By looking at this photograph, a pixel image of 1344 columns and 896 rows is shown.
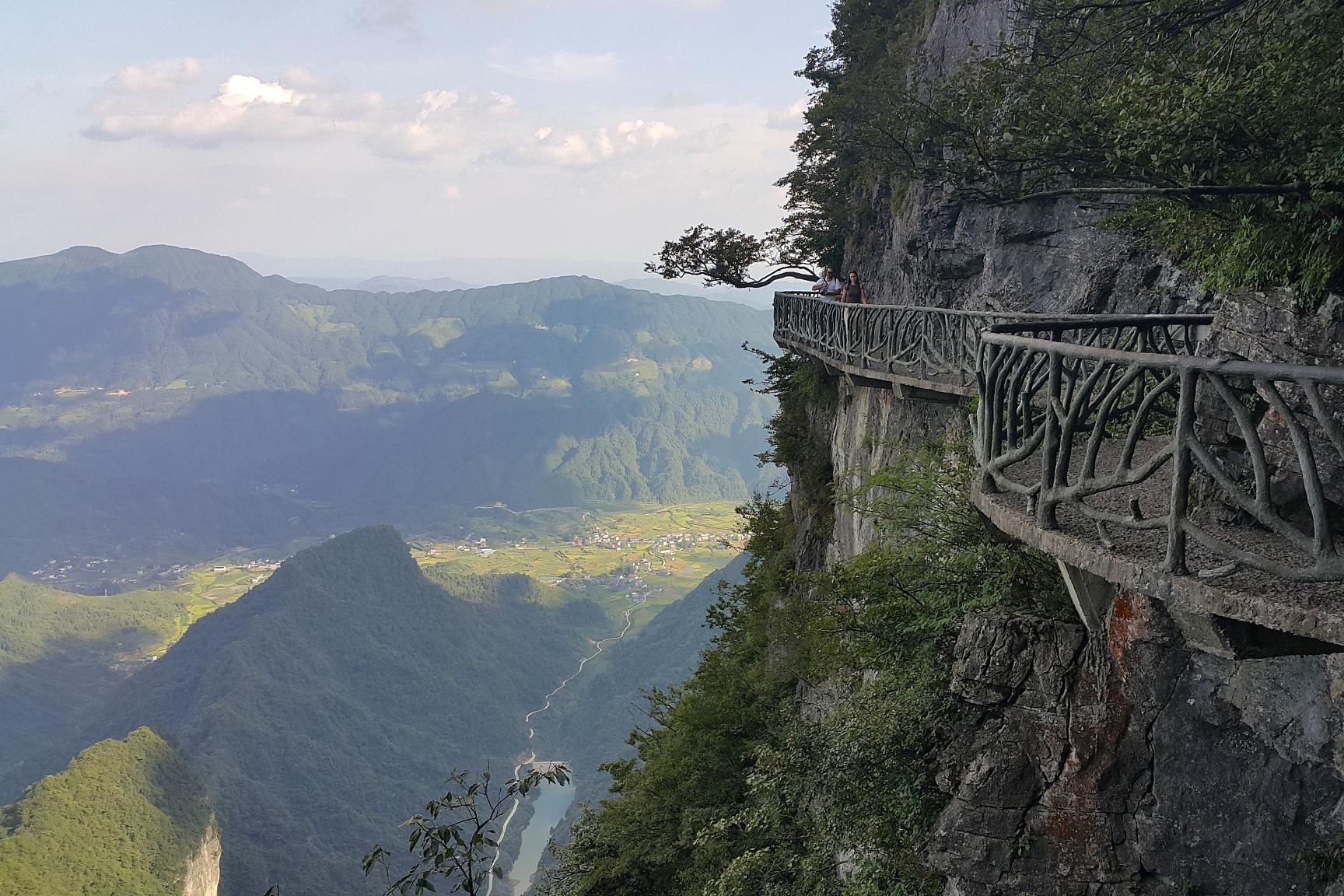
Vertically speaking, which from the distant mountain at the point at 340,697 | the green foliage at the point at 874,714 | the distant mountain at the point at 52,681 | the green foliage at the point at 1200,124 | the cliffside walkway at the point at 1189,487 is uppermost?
the green foliage at the point at 1200,124

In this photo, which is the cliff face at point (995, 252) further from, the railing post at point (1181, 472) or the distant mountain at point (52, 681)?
A: the distant mountain at point (52, 681)

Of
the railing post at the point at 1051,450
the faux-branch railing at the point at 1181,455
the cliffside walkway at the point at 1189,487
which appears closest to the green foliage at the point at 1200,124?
the faux-branch railing at the point at 1181,455

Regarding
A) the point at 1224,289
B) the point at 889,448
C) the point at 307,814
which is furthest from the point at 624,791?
the point at 307,814

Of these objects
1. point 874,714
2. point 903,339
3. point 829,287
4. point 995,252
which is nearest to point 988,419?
point 874,714

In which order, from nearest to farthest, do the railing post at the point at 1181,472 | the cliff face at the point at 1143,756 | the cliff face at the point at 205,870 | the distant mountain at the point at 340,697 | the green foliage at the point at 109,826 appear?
1. the railing post at the point at 1181,472
2. the cliff face at the point at 1143,756
3. the green foliage at the point at 109,826
4. the cliff face at the point at 205,870
5. the distant mountain at the point at 340,697

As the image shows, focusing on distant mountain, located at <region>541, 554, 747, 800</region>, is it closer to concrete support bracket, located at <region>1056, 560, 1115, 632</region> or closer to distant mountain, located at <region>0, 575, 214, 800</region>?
distant mountain, located at <region>0, 575, 214, 800</region>

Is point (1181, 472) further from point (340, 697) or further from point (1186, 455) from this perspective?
point (340, 697)
